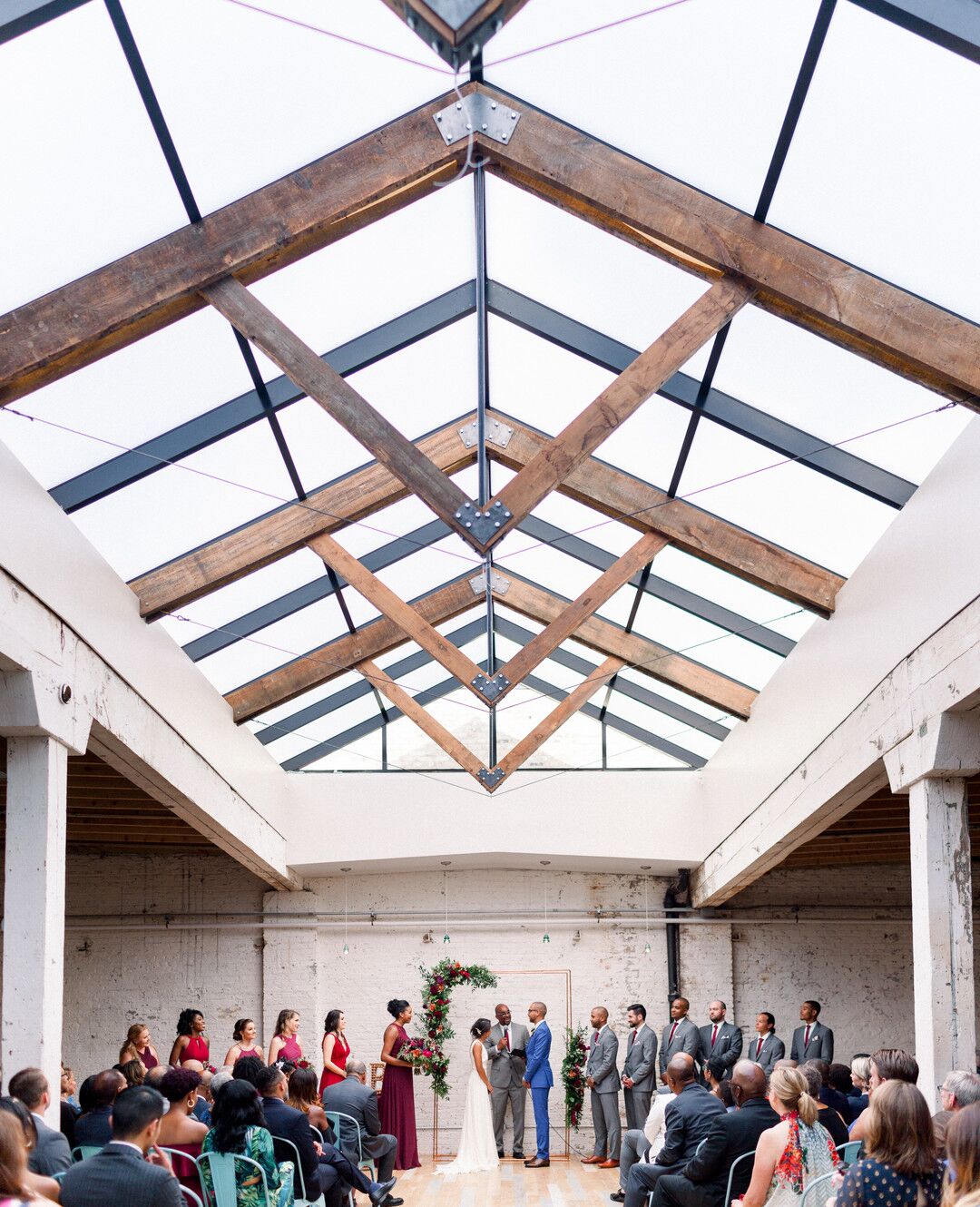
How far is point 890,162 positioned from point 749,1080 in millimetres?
4227

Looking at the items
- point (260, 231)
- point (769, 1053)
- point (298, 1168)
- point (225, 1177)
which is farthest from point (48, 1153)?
point (769, 1053)

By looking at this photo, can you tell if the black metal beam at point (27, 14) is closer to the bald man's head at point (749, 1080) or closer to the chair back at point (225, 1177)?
the chair back at point (225, 1177)

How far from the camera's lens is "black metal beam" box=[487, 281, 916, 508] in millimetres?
7965

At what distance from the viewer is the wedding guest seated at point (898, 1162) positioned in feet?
12.3

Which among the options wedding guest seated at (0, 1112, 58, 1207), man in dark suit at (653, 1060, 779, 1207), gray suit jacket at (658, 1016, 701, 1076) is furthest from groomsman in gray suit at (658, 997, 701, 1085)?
wedding guest seated at (0, 1112, 58, 1207)

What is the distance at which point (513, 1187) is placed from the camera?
1123 cm

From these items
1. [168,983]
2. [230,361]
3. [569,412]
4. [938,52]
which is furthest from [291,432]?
[168,983]

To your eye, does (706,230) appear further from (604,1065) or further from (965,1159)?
(604,1065)

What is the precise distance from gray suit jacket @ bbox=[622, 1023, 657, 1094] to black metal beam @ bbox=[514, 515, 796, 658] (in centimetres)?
422

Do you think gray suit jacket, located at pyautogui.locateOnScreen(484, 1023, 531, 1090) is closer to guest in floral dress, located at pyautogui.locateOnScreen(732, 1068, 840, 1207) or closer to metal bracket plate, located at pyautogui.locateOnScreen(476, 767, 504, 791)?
metal bracket plate, located at pyautogui.locateOnScreen(476, 767, 504, 791)

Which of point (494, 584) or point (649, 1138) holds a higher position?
point (494, 584)

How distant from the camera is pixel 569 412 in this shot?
9211 millimetres

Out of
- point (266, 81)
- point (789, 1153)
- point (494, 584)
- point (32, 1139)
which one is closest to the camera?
point (32, 1139)

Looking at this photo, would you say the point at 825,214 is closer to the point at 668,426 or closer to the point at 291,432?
the point at 668,426
